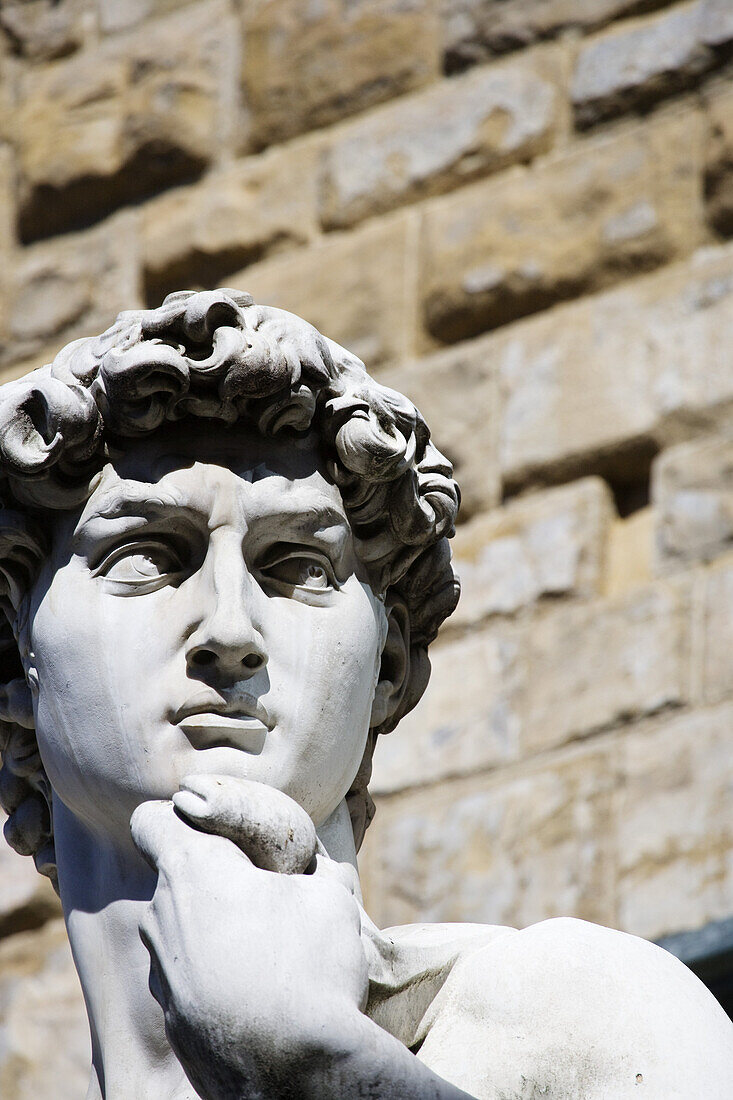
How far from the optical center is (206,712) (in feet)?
8.88

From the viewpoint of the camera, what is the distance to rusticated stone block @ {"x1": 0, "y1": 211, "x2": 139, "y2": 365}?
677 cm

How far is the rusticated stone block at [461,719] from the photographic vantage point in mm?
5684

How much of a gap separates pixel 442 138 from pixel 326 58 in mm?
456

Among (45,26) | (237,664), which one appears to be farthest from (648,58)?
(237,664)

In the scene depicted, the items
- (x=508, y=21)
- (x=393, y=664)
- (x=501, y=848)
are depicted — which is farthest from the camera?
(x=508, y=21)

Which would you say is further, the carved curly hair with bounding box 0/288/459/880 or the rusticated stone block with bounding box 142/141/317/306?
the rusticated stone block with bounding box 142/141/317/306

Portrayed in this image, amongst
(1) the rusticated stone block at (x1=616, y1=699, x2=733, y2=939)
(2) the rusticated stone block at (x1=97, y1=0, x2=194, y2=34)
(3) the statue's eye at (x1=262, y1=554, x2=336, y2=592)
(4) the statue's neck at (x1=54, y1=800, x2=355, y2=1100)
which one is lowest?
(1) the rusticated stone block at (x1=616, y1=699, x2=733, y2=939)

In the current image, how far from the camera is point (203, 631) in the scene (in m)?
2.72

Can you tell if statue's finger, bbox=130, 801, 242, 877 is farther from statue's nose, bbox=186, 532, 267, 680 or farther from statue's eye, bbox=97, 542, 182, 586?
statue's eye, bbox=97, 542, 182, 586

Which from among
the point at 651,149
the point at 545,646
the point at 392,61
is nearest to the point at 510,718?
the point at 545,646

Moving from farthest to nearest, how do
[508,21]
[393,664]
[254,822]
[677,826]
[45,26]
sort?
[45,26], [508,21], [677,826], [393,664], [254,822]

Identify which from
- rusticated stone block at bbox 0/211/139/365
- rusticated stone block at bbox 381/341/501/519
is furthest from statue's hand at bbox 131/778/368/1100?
rusticated stone block at bbox 0/211/139/365

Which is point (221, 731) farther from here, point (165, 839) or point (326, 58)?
point (326, 58)

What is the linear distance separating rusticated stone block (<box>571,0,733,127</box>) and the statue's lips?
3.47 m
